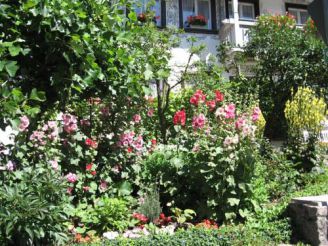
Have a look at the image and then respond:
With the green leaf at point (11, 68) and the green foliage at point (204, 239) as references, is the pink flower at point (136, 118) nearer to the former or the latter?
the green foliage at point (204, 239)

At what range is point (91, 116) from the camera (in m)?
7.03

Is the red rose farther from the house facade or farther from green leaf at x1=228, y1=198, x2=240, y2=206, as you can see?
the house facade

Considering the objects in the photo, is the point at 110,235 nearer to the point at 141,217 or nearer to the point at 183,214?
the point at 141,217

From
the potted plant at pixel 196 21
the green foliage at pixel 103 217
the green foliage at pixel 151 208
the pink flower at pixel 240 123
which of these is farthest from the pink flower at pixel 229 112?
the potted plant at pixel 196 21

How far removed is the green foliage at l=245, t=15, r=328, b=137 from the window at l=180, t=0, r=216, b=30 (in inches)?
108

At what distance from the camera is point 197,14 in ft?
57.1

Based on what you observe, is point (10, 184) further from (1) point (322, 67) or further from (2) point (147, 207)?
(1) point (322, 67)

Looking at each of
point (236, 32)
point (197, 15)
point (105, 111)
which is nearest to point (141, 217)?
point (105, 111)

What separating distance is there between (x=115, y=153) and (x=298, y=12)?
15105 millimetres

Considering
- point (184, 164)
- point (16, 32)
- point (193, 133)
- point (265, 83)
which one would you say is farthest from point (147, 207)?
point (265, 83)

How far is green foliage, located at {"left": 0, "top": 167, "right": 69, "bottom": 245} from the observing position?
453cm

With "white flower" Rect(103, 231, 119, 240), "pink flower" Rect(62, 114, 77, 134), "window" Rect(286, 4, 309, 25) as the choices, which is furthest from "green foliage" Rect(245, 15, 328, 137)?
"white flower" Rect(103, 231, 119, 240)

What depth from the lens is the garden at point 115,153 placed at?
439 centimetres

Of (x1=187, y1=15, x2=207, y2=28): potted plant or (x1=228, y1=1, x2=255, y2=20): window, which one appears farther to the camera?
(x1=228, y1=1, x2=255, y2=20): window
